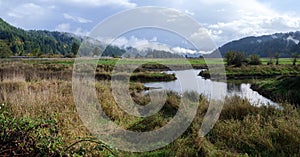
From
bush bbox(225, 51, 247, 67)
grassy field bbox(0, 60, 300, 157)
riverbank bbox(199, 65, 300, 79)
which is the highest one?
bush bbox(225, 51, 247, 67)

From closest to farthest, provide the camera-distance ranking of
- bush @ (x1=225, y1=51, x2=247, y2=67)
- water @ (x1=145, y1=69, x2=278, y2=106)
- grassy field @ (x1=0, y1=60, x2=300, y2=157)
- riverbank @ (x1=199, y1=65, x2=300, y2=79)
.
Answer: grassy field @ (x1=0, y1=60, x2=300, y2=157), water @ (x1=145, y1=69, x2=278, y2=106), riverbank @ (x1=199, y1=65, x2=300, y2=79), bush @ (x1=225, y1=51, x2=247, y2=67)

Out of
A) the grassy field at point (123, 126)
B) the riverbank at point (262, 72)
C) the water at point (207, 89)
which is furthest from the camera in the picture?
the riverbank at point (262, 72)

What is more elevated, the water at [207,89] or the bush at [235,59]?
the bush at [235,59]

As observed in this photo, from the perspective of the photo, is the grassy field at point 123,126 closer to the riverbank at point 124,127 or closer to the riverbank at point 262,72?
the riverbank at point 124,127

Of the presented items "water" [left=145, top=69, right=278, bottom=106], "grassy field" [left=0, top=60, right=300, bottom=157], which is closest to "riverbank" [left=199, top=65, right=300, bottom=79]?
"water" [left=145, top=69, right=278, bottom=106]

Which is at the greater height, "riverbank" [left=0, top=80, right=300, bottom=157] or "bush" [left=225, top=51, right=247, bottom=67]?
"bush" [left=225, top=51, right=247, bottom=67]

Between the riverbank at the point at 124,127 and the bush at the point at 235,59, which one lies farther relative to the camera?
the bush at the point at 235,59

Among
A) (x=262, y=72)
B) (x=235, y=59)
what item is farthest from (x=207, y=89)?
(x=235, y=59)

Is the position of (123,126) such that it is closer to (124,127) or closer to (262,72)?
(124,127)

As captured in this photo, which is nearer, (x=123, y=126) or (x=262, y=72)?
(x=123, y=126)

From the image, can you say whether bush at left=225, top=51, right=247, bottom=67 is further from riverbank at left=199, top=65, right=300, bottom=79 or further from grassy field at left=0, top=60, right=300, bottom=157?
grassy field at left=0, top=60, right=300, bottom=157

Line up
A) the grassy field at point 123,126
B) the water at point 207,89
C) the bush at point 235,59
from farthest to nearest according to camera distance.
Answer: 1. the bush at point 235,59
2. the water at point 207,89
3. the grassy field at point 123,126

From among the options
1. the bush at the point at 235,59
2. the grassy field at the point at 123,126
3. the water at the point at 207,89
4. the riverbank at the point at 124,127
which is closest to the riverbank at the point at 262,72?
the bush at the point at 235,59

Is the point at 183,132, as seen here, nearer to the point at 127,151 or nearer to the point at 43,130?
the point at 127,151
